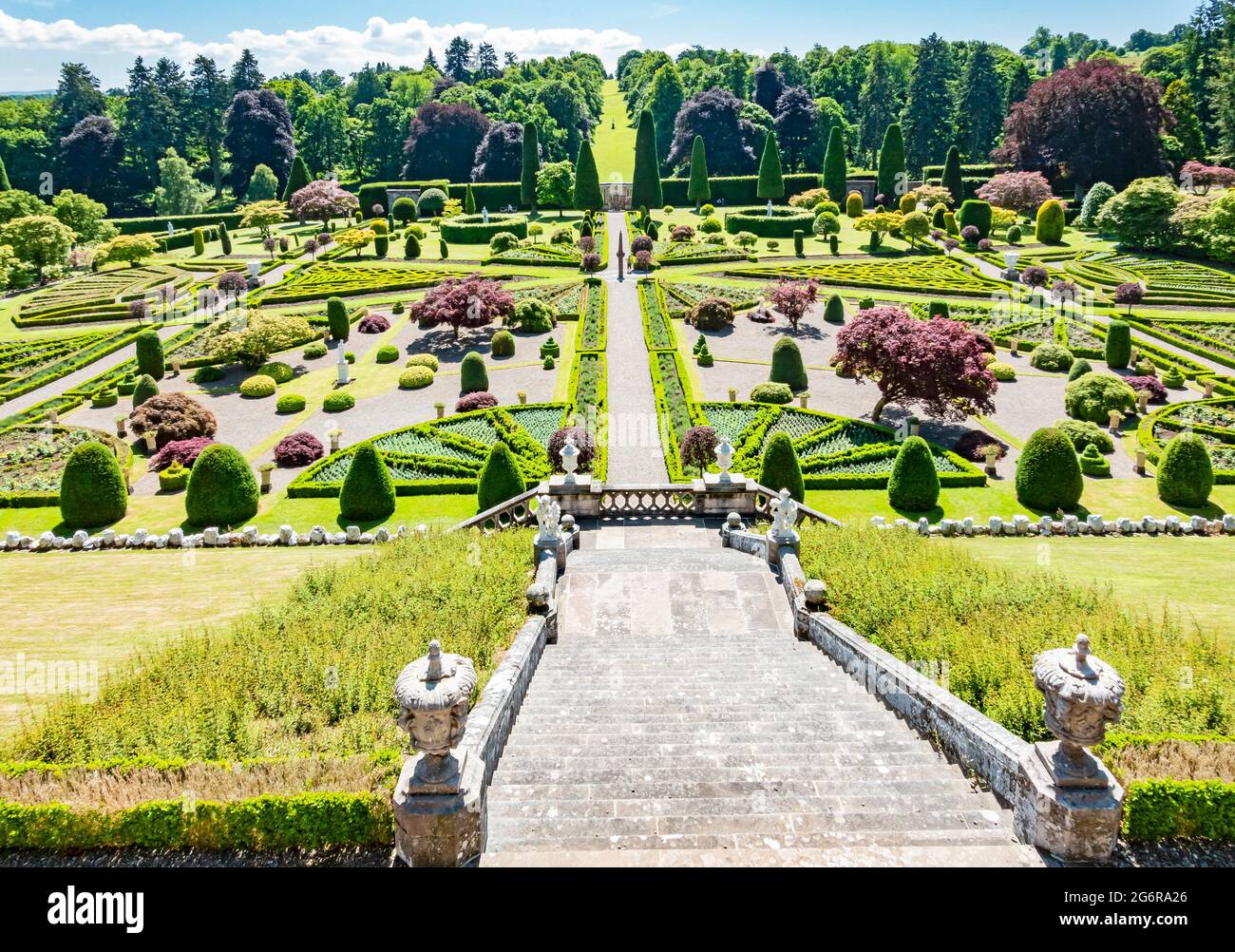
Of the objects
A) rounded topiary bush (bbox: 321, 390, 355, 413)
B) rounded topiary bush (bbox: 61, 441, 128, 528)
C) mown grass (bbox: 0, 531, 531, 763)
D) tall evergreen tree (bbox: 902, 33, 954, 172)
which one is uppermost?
tall evergreen tree (bbox: 902, 33, 954, 172)

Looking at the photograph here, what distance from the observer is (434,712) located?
25.2 ft

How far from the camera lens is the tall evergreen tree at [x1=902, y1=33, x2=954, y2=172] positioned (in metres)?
95.8

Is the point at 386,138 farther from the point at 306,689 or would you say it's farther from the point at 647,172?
the point at 306,689

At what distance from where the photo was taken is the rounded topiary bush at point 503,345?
145ft

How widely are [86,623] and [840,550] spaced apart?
613 inches

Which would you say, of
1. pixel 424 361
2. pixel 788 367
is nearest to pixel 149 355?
pixel 424 361

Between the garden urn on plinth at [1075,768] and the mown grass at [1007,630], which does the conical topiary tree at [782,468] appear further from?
the garden urn on plinth at [1075,768]

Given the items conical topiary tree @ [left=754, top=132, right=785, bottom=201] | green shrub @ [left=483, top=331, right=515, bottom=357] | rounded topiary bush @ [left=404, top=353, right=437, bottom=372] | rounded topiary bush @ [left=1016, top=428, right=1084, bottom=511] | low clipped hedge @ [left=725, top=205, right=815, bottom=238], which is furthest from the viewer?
conical topiary tree @ [left=754, top=132, right=785, bottom=201]

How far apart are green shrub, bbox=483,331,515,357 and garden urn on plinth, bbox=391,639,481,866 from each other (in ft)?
123

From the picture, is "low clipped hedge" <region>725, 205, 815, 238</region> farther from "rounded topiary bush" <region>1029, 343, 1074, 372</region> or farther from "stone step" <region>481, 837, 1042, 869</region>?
"stone step" <region>481, 837, 1042, 869</region>

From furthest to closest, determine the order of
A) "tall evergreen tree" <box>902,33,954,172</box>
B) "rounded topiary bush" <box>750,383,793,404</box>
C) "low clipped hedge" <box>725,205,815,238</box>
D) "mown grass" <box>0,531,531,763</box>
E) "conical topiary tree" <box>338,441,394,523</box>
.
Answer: "tall evergreen tree" <box>902,33,954,172</box>
"low clipped hedge" <box>725,205,815,238</box>
"rounded topiary bush" <box>750,383,793,404</box>
"conical topiary tree" <box>338,441,394,523</box>
"mown grass" <box>0,531,531,763</box>

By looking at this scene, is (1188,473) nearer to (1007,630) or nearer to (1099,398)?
(1099,398)

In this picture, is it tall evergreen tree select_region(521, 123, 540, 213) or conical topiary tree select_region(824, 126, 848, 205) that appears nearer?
conical topiary tree select_region(824, 126, 848, 205)

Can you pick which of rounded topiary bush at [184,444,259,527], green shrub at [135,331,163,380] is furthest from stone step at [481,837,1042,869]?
green shrub at [135,331,163,380]
